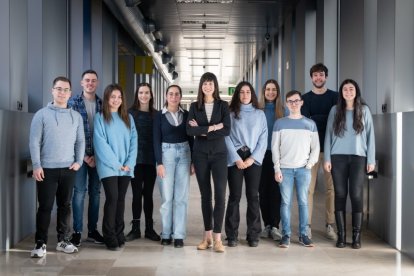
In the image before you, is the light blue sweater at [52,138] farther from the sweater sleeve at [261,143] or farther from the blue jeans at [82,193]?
the sweater sleeve at [261,143]

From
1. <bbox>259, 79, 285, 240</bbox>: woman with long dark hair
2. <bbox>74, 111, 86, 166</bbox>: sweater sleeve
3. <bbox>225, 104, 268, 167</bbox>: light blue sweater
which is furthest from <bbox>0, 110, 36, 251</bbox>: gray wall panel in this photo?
<bbox>259, 79, 285, 240</bbox>: woman with long dark hair

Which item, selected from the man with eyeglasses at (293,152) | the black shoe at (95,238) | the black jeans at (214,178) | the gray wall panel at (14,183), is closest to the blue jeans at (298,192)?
the man with eyeglasses at (293,152)

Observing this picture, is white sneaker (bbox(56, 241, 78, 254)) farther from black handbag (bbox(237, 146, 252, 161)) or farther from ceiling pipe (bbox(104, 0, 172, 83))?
ceiling pipe (bbox(104, 0, 172, 83))

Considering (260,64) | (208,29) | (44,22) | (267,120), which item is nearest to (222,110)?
(267,120)

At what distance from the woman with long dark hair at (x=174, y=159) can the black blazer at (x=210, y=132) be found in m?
0.20

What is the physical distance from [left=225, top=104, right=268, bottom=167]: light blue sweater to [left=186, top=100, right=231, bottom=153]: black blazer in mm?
175

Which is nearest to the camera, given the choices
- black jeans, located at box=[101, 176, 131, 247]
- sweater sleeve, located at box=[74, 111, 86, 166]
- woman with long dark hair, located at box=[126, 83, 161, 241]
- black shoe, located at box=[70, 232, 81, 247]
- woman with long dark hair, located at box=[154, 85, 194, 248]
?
sweater sleeve, located at box=[74, 111, 86, 166]

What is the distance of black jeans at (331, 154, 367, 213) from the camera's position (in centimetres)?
512

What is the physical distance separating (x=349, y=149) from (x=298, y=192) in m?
0.58

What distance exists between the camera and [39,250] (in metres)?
4.78

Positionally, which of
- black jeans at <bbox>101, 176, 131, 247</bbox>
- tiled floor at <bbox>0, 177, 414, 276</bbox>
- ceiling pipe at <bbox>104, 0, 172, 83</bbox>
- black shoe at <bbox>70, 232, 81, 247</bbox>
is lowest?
tiled floor at <bbox>0, 177, 414, 276</bbox>

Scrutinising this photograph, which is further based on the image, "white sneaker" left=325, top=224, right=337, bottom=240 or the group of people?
"white sneaker" left=325, top=224, right=337, bottom=240

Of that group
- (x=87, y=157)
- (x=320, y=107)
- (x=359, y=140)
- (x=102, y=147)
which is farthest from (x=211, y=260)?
(x=320, y=107)

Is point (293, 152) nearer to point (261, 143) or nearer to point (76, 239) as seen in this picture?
point (261, 143)
